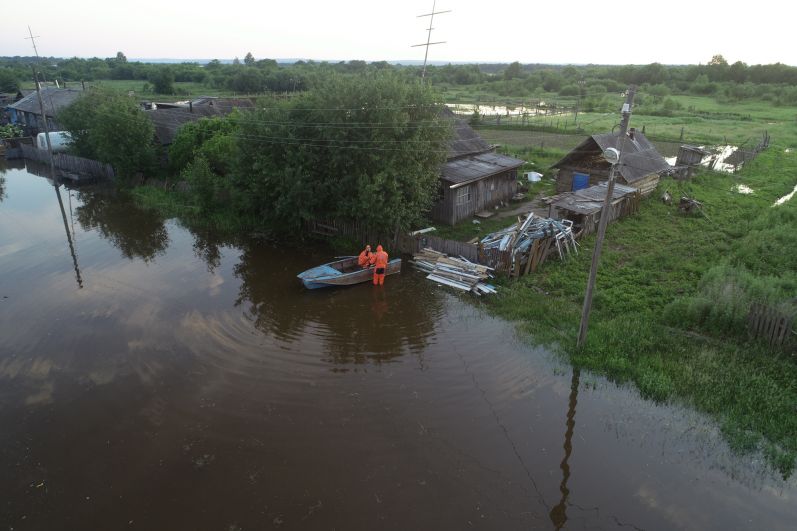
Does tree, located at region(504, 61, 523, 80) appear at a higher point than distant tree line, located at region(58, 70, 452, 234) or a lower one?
higher

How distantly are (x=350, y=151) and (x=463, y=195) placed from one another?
24.1 ft

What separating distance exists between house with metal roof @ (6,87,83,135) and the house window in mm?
43224

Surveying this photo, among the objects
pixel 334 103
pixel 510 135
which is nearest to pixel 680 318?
pixel 334 103

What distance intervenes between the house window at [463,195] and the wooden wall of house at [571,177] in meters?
8.26

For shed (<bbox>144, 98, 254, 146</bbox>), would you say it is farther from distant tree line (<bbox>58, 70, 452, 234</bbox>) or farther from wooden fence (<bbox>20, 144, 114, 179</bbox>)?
distant tree line (<bbox>58, 70, 452, 234</bbox>)

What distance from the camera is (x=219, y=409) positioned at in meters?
11.8

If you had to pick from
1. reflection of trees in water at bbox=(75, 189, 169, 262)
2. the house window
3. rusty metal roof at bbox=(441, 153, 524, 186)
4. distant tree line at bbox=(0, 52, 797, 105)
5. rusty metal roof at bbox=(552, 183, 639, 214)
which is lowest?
reflection of trees in water at bbox=(75, 189, 169, 262)

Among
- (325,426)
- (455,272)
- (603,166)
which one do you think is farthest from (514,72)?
(325,426)

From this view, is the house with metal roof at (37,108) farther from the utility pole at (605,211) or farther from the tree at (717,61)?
the tree at (717,61)

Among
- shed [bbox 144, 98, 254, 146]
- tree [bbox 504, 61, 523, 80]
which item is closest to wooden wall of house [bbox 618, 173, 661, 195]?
shed [bbox 144, 98, 254, 146]

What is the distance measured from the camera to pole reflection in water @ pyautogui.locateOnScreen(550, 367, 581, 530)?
356 inches

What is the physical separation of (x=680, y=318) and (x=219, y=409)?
14014 mm

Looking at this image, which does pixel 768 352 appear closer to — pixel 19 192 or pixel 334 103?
pixel 334 103

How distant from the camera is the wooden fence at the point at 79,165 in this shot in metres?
35.7
